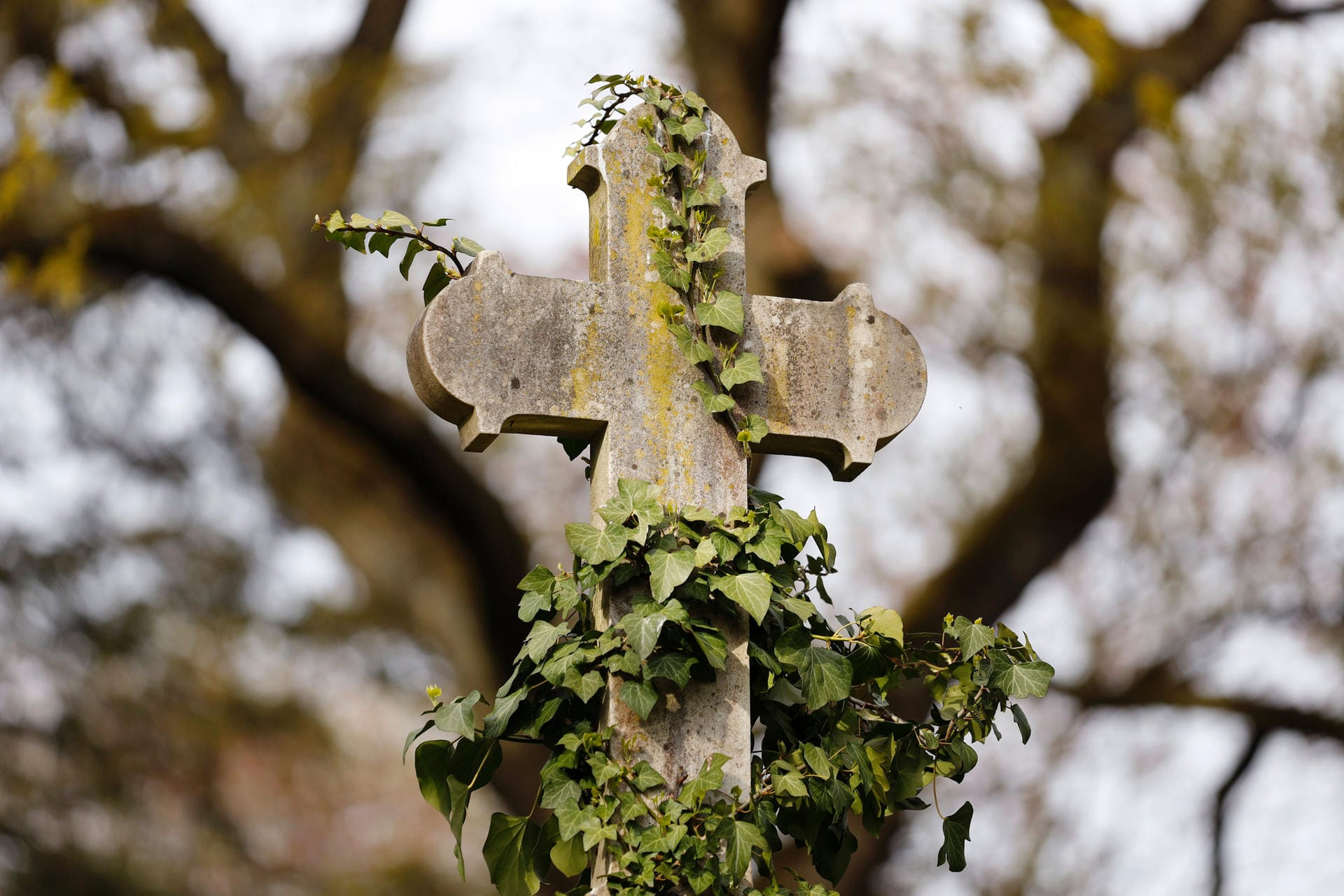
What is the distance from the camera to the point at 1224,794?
310 inches

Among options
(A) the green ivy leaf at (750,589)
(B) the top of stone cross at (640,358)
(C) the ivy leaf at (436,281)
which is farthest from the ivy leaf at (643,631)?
(C) the ivy leaf at (436,281)

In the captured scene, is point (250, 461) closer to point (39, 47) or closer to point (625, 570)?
point (39, 47)

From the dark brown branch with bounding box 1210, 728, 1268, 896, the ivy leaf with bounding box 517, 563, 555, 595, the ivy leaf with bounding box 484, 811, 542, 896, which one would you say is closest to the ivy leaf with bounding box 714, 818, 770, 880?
the ivy leaf with bounding box 484, 811, 542, 896

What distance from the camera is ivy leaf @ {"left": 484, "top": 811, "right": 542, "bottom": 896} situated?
2.30 m

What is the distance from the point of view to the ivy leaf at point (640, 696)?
2146 millimetres

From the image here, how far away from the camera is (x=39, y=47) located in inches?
285

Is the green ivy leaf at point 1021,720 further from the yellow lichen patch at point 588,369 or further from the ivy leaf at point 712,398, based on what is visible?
the yellow lichen patch at point 588,369

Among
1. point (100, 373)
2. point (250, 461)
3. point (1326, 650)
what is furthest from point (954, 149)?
point (100, 373)

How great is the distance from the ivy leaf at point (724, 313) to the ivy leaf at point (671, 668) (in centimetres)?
52

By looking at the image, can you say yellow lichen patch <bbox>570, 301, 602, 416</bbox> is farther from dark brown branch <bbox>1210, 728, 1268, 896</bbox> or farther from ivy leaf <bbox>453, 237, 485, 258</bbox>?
dark brown branch <bbox>1210, 728, 1268, 896</bbox>

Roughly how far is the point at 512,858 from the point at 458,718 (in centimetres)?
25

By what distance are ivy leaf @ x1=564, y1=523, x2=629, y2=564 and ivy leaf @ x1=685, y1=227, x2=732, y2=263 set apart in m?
0.46

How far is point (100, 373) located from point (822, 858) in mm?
6014

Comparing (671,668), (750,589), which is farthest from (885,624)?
(671,668)
